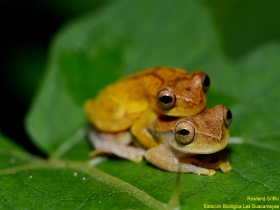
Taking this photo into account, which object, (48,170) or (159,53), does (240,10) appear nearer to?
(159,53)

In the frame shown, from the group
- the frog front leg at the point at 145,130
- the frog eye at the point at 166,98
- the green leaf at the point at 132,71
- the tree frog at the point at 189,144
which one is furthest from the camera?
the frog front leg at the point at 145,130

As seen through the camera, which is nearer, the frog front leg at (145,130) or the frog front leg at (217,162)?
the frog front leg at (217,162)

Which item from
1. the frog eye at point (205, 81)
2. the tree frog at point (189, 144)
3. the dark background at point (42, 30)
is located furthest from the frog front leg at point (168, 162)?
the dark background at point (42, 30)

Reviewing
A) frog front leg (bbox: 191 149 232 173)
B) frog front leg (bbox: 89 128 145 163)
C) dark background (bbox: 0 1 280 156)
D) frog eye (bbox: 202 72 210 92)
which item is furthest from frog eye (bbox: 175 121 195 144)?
dark background (bbox: 0 1 280 156)

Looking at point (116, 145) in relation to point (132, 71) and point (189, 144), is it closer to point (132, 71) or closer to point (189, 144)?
point (189, 144)

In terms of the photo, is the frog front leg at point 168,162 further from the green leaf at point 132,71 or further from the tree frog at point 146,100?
the tree frog at point 146,100

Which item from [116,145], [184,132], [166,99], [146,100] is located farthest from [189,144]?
[116,145]
